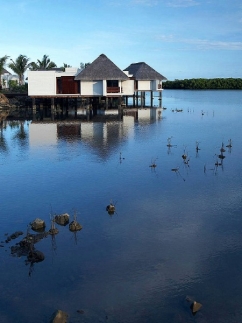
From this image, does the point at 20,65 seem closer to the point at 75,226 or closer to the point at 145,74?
the point at 145,74

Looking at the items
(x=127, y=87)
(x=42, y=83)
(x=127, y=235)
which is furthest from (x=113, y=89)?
(x=127, y=235)

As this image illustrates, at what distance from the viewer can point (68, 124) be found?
3797cm

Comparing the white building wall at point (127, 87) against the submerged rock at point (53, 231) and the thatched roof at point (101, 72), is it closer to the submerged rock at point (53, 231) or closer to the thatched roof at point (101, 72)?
the thatched roof at point (101, 72)

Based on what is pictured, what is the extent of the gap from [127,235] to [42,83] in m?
36.8

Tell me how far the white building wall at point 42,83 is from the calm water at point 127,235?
22.2m

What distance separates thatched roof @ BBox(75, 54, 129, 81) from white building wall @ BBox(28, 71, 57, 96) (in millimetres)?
3011

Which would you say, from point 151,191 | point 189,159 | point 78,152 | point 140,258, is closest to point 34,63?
point 78,152

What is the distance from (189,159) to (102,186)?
23.2ft

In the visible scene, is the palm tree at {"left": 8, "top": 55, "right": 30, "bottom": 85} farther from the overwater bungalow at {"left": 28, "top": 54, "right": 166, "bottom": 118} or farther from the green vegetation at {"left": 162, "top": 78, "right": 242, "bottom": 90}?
the green vegetation at {"left": 162, "top": 78, "right": 242, "bottom": 90}

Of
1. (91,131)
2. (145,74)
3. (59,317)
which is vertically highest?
(145,74)

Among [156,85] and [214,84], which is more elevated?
[214,84]

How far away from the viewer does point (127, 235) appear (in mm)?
12648

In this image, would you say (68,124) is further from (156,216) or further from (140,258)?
(140,258)

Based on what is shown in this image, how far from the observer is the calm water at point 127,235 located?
30.0ft
